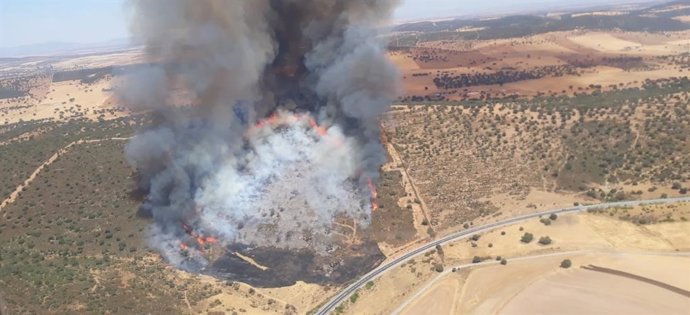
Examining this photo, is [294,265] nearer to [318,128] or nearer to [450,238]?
[450,238]

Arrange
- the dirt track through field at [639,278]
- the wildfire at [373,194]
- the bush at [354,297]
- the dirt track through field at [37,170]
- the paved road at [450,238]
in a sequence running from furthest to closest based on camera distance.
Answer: the dirt track through field at [37,170] < the wildfire at [373,194] < the paved road at [450,238] < the bush at [354,297] < the dirt track through field at [639,278]

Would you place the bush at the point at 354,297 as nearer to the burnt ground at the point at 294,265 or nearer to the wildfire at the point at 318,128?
the burnt ground at the point at 294,265

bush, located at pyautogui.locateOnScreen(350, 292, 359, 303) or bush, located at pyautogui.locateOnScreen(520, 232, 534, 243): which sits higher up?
bush, located at pyautogui.locateOnScreen(350, 292, 359, 303)

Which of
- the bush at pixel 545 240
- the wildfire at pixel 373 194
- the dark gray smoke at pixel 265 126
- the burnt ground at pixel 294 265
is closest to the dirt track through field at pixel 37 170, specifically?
the dark gray smoke at pixel 265 126

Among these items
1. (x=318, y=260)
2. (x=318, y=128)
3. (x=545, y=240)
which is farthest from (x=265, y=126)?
(x=545, y=240)

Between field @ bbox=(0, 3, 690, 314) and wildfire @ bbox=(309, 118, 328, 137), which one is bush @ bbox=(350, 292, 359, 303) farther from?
wildfire @ bbox=(309, 118, 328, 137)

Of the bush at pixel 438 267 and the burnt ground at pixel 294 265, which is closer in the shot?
the bush at pixel 438 267

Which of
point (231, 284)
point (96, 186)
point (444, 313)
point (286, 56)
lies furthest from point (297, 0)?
point (444, 313)

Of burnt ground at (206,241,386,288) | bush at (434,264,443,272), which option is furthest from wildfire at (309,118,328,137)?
bush at (434,264,443,272)
